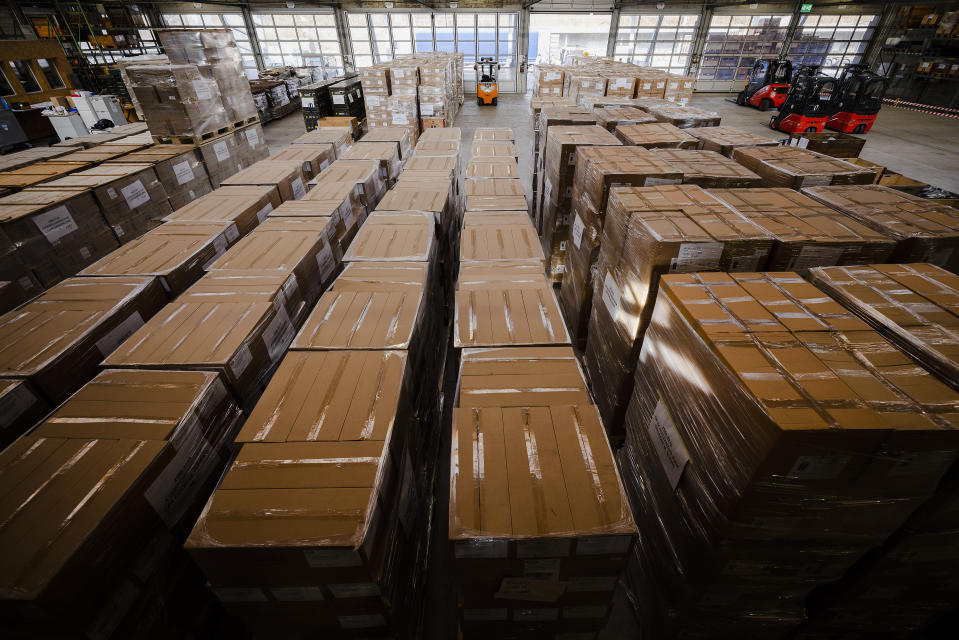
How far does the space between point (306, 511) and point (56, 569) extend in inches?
29.5

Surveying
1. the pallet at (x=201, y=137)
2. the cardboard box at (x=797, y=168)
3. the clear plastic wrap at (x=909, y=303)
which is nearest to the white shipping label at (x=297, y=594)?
the clear plastic wrap at (x=909, y=303)

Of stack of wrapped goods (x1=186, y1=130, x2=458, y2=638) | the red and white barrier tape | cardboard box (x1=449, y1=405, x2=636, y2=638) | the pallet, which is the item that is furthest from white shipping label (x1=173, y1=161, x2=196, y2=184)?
the red and white barrier tape

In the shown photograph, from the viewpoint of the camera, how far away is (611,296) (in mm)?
2799

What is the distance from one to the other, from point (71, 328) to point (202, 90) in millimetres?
5225

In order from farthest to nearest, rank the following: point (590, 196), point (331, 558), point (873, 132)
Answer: point (873, 132) < point (590, 196) < point (331, 558)

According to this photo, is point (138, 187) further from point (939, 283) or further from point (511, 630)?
point (939, 283)

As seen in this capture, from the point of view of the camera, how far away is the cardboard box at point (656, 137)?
4.20 m

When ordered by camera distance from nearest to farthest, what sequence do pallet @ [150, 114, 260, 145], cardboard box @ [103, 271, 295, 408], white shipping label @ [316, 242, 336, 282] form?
1. cardboard box @ [103, 271, 295, 408]
2. white shipping label @ [316, 242, 336, 282]
3. pallet @ [150, 114, 260, 145]

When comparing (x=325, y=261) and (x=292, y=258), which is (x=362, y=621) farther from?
(x=325, y=261)

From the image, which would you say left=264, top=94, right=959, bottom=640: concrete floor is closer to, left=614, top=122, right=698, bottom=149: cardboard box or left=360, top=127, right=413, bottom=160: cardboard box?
left=360, top=127, right=413, bottom=160: cardboard box

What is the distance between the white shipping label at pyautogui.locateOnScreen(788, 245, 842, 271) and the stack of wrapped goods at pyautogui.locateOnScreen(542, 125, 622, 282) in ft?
7.59

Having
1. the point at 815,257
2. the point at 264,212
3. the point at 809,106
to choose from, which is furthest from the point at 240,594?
the point at 809,106

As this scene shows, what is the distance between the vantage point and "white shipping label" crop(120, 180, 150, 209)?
4758 millimetres

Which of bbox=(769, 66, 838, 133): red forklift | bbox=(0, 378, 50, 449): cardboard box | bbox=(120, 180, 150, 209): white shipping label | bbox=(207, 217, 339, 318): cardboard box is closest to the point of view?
bbox=(0, 378, 50, 449): cardboard box
